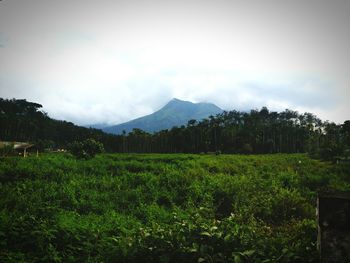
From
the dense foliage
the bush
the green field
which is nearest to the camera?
the green field

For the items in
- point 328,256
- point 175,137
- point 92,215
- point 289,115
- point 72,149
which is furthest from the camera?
point 289,115

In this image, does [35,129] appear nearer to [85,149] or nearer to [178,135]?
[178,135]

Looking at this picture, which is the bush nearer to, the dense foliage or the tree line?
the dense foliage

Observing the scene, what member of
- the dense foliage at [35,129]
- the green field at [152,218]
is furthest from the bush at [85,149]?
the dense foliage at [35,129]

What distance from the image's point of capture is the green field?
4.91m

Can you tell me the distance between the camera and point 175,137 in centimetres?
6562

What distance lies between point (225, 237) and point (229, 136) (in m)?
62.3

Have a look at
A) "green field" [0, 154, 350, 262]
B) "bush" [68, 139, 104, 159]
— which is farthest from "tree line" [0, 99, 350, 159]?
"green field" [0, 154, 350, 262]

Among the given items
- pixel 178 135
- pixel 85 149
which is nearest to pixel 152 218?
pixel 85 149

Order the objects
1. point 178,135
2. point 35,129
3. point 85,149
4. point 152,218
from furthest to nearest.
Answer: point 178,135 → point 35,129 → point 85,149 → point 152,218

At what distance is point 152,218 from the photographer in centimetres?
907

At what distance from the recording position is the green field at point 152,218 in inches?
193

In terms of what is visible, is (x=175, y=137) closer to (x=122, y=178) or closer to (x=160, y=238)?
(x=122, y=178)

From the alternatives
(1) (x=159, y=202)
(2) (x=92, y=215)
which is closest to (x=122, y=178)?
(1) (x=159, y=202)
